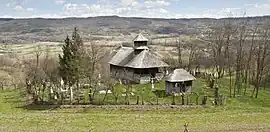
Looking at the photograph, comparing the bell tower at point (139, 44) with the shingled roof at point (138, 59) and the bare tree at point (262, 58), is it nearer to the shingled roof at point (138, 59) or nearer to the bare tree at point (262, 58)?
the shingled roof at point (138, 59)

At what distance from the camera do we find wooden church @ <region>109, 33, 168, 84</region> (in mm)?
52344

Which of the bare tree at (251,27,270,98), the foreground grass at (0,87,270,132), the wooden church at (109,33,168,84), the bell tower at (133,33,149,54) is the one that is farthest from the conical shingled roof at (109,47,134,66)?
the foreground grass at (0,87,270,132)

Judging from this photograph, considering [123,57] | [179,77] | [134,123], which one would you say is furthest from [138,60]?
[134,123]

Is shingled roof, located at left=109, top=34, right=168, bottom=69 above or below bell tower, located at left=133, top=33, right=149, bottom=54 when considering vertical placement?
below

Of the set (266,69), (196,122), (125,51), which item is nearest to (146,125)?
(196,122)

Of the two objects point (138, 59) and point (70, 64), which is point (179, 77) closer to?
point (138, 59)

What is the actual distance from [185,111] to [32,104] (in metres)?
17.5

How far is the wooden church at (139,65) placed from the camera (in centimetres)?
5234

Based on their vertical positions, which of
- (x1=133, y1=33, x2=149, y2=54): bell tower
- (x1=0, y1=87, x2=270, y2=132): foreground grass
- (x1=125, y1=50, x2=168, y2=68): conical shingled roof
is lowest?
(x1=0, y1=87, x2=270, y2=132): foreground grass

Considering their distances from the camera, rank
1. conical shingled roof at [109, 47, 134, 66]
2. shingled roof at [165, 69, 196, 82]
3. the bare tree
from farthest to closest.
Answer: conical shingled roof at [109, 47, 134, 66], the bare tree, shingled roof at [165, 69, 196, 82]

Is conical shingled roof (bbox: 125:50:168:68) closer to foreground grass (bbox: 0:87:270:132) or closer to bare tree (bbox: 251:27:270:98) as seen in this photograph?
bare tree (bbox: 251:27:270:98)

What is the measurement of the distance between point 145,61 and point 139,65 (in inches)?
55.1

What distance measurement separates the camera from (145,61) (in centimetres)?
5269

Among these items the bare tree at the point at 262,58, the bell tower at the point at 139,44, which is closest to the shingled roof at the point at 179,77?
the bare tree at the point at 262,58
